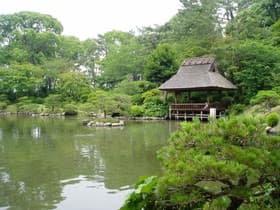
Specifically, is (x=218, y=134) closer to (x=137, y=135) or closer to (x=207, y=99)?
(x=137, y=135)

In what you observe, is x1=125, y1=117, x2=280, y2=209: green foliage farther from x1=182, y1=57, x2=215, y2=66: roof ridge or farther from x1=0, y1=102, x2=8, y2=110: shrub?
x1=0, y1=102, x2=8, y2=110: shrub

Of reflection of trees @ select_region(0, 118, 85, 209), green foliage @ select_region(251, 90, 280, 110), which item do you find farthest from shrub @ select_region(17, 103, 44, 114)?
A: green foliage @ select_region(251, 90, 280, 110)

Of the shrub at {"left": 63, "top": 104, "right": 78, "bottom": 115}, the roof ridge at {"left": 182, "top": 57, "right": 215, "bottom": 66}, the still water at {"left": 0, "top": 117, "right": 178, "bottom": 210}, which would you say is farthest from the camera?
the shrub at {"left": 63, "top": 104, "right": 78, "bottom": 115}

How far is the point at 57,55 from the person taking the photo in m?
43.6

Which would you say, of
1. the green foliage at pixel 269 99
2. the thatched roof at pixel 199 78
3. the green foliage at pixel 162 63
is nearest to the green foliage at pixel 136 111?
the thatched roof at pixel 199 78

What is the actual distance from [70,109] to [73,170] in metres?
22.1

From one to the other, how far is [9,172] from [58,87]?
1058 inches

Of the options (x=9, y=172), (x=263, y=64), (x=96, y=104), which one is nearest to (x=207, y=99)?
(x=263, y=64)

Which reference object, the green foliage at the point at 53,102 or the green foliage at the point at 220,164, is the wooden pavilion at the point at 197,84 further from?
the green foliage at the point at 220,164

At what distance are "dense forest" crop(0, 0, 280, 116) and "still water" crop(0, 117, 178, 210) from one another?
371 inches

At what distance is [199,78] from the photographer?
2153 cm

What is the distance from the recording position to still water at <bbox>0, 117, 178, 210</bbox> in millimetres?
5820

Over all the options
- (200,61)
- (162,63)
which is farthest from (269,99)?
(162,63)

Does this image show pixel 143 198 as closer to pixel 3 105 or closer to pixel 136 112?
pixel 136 112
